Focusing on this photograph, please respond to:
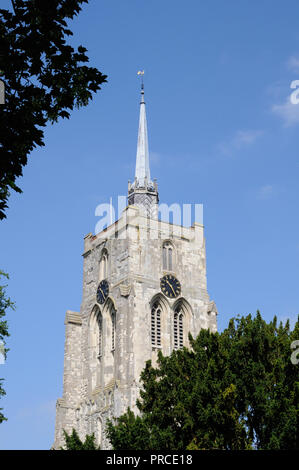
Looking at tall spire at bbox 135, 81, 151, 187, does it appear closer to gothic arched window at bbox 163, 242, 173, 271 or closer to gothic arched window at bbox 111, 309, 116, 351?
gothic arched window at bbox 163, 242, 173, 271

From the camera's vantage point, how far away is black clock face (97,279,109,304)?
195ft

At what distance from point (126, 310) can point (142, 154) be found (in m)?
20.1

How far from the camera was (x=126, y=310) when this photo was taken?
5631 cm

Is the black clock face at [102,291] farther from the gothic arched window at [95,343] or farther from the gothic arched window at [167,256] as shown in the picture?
the gothic arched window at [167,256]

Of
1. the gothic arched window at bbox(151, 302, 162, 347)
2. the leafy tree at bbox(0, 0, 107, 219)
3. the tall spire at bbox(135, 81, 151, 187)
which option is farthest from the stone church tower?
the leafy tree at bbox(0, 0, 107, 219)

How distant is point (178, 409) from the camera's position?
27594 mm

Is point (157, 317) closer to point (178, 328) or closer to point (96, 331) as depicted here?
point (178, 328)

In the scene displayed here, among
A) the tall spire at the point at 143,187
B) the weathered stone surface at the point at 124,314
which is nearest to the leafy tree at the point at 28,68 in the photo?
the weathered stone surface at the point at 124,314

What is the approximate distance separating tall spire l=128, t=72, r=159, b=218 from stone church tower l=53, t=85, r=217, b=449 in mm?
1749

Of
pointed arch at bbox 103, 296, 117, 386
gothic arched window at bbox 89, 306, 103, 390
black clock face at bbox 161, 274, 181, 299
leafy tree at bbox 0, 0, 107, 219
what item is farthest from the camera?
black clock face at bbox 161, 274, 181, 299

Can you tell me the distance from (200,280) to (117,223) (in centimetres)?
899
